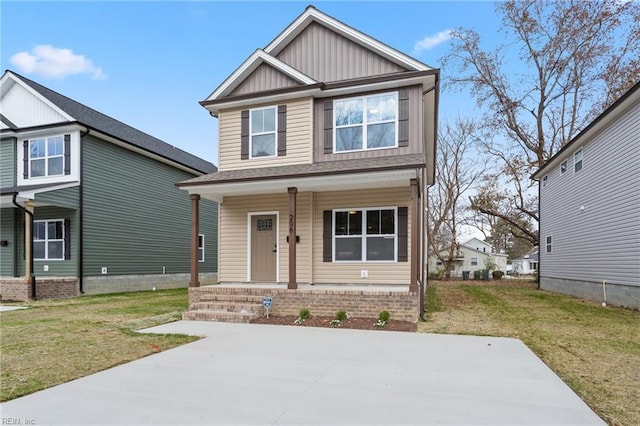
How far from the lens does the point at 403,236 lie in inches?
381

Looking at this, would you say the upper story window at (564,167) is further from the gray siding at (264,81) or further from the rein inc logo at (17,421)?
the rein inc logo at (17,421)

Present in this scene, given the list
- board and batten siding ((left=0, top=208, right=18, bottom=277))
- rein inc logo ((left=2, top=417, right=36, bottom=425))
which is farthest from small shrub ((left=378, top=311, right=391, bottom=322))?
board and batten siding ((left=0, top=208, right=18, bottom=277))

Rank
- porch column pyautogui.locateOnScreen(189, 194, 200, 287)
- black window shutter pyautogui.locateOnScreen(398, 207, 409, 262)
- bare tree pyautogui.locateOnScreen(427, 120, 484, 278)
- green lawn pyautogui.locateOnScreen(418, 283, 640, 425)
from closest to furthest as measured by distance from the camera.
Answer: green lawn pyautogui.locateOnScreen(418, 283, 640, 425) < black window shutter pyautogui.locateOnScreen(398, 207, 409, 262) < porch column pyautogui.locateOnScreen(189, 194, 200, 287) < bare tree pyautogui.locateOnScreen(427, 120, 484, 278)

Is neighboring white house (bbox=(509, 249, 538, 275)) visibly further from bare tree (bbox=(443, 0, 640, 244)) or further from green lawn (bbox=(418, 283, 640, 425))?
green lawn (bbox=(418, 283, 640, 425))

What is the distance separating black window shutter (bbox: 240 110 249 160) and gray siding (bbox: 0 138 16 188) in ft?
31.2

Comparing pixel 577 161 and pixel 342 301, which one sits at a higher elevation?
pixel 577 161

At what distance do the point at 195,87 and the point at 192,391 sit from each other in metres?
16.2

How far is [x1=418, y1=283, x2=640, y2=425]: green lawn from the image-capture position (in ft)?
13.1

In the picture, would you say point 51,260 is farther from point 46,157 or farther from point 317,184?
point 317,184

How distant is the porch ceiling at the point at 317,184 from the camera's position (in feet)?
28.8

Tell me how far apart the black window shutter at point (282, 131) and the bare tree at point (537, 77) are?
1778 centimetres

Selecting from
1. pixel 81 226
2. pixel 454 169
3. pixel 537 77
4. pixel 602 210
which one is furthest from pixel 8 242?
pixel 537 77

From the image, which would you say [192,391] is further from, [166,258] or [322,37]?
[166,258]

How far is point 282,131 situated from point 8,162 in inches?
436
